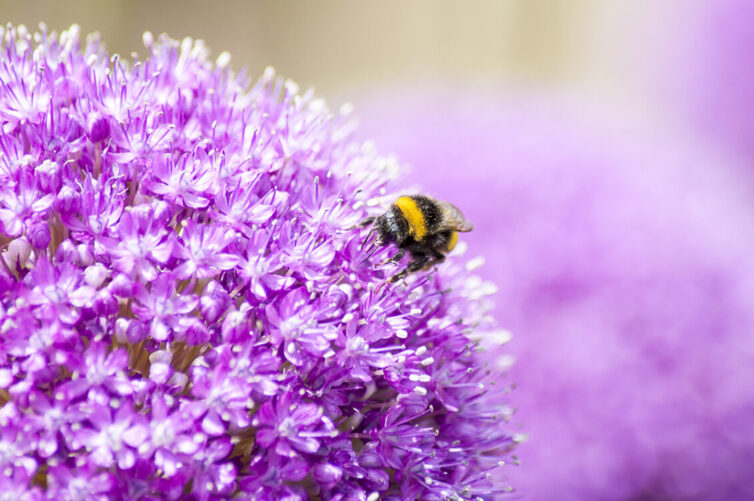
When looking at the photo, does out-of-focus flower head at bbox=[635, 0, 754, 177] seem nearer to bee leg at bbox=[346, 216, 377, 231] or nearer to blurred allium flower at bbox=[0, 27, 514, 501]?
bee leg at bbox=[346, 216, 377, 231]

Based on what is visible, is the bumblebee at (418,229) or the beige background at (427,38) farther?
the beige background at (427,38)

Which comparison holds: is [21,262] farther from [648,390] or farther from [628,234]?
[628,234]

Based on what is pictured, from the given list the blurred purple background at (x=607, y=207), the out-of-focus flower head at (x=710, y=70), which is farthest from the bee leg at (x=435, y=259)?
the out-of-focus flower head at (x=710, y=70)

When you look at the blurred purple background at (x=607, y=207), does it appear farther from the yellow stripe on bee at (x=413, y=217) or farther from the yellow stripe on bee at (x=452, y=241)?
the yellow stripe on bee at (x=413, y=217)

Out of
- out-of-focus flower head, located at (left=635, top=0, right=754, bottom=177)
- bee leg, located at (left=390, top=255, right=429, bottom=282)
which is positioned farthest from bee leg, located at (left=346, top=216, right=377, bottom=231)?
out-of-focus flower head, located at (left=635, top=0, right=754, bottom=177)

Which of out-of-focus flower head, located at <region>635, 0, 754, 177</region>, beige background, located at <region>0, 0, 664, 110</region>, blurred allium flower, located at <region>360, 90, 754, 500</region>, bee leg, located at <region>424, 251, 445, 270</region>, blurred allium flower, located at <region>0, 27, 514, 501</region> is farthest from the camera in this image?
beige background, located at <region>0, 0, 664, 110</region>

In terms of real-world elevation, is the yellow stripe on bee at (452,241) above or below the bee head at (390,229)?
above
